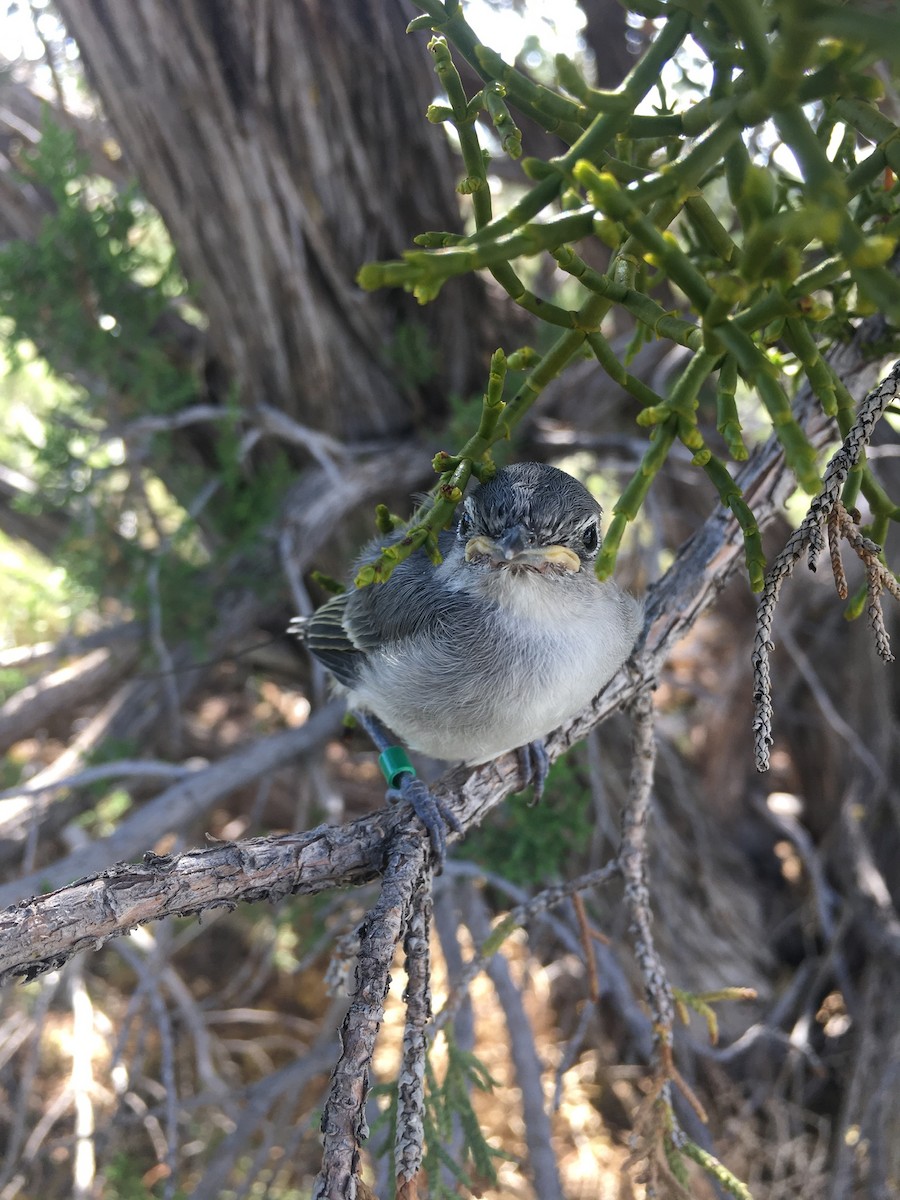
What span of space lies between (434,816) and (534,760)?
17.4 inches

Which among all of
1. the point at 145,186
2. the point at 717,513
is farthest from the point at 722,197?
the point at 717,513

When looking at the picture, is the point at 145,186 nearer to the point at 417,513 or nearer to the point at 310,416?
the point at 310,416

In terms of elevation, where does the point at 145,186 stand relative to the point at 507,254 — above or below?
above

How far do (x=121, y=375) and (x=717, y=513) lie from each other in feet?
7.22

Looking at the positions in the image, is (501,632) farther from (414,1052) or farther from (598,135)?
(598,135)

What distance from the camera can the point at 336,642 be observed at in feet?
8.23

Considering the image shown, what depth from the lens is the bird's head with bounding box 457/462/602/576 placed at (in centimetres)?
183

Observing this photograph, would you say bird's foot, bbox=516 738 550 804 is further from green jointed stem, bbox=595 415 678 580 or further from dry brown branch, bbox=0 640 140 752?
dry brown branch, bbox=0 640 140 752

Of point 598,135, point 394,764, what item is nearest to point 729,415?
point 598,135

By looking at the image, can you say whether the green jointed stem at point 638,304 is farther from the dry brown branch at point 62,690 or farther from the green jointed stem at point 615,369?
the dry brown branch at point 62,690

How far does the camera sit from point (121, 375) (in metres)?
3.18

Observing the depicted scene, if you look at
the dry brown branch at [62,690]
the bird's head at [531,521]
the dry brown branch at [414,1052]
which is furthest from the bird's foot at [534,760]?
the dry brown branch at [62,690]

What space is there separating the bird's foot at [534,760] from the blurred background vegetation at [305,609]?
686 millimetres

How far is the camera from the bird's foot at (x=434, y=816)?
172 cm
